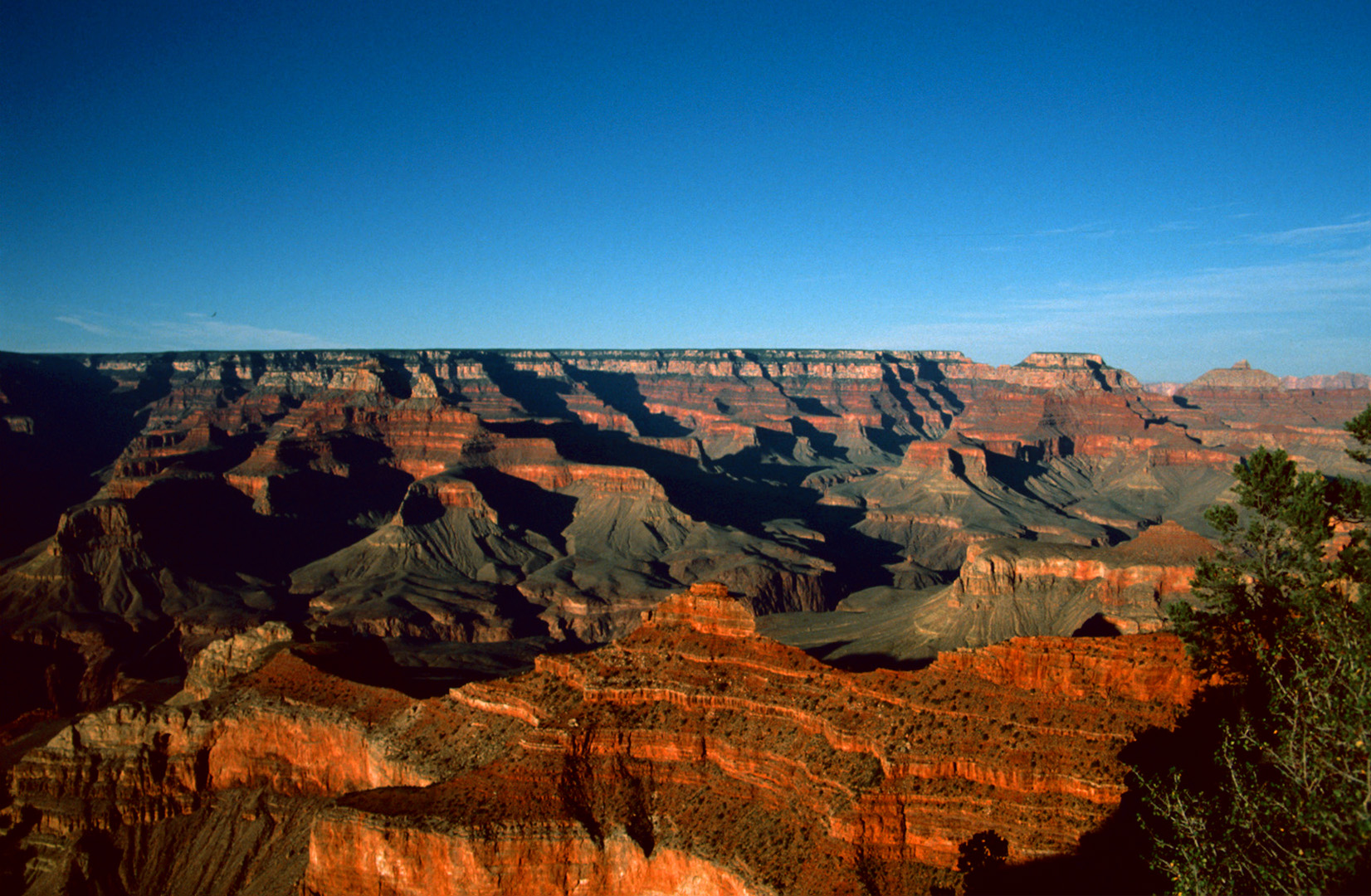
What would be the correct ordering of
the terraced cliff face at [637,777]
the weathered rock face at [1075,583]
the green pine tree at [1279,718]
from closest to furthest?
the green pine tree at [1279,718]
the terraced cliff face at [637,777]
the weathered rock face at [1075,583]

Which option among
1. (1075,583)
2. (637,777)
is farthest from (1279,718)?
(1075,583)

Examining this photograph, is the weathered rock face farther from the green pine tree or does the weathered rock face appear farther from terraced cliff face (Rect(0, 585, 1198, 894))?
terraced cliff face (Rect(0, 585, 1198, 894))

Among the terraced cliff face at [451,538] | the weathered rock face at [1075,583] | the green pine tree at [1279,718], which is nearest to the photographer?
the green pine tree at [1279,718]

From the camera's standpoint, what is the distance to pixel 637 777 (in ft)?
107

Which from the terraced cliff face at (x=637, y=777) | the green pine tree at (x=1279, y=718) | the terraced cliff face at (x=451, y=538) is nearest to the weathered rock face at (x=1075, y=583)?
the terraced cliff face at (x=451, y=538)

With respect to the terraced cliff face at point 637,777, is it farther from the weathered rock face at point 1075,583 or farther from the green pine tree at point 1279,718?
the weathered rock face at point 1075,583

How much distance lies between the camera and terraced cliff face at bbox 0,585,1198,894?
1085 inches

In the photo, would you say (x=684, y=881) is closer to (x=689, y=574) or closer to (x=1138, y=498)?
(x=689, y=574)

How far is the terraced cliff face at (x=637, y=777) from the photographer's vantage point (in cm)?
2755

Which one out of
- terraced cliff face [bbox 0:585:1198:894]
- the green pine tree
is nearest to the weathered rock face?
the green pine tree

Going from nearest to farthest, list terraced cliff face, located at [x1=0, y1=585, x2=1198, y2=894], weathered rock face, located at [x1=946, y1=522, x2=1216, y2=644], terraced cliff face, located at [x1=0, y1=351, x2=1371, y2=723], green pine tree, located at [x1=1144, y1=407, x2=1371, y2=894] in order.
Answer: green pine tree, located at [x1=1144, y1=407, x2=1371, y2=894], terraced cliff face, located at [x1=0, y1=585, x2=1198, y2=894], weathered rock face, located at [x1=946, y1=522, x2=1216, y2=644], terraced cliff face, located at [x1=0, y1=351, x2=1371, y2=723]

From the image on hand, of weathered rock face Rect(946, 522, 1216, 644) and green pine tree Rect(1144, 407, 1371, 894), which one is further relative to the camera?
weathered rock face Rect(946, 522, 1216, 644)

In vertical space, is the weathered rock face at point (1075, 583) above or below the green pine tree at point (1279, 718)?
below

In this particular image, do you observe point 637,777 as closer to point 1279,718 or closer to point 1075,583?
point 1279,718
